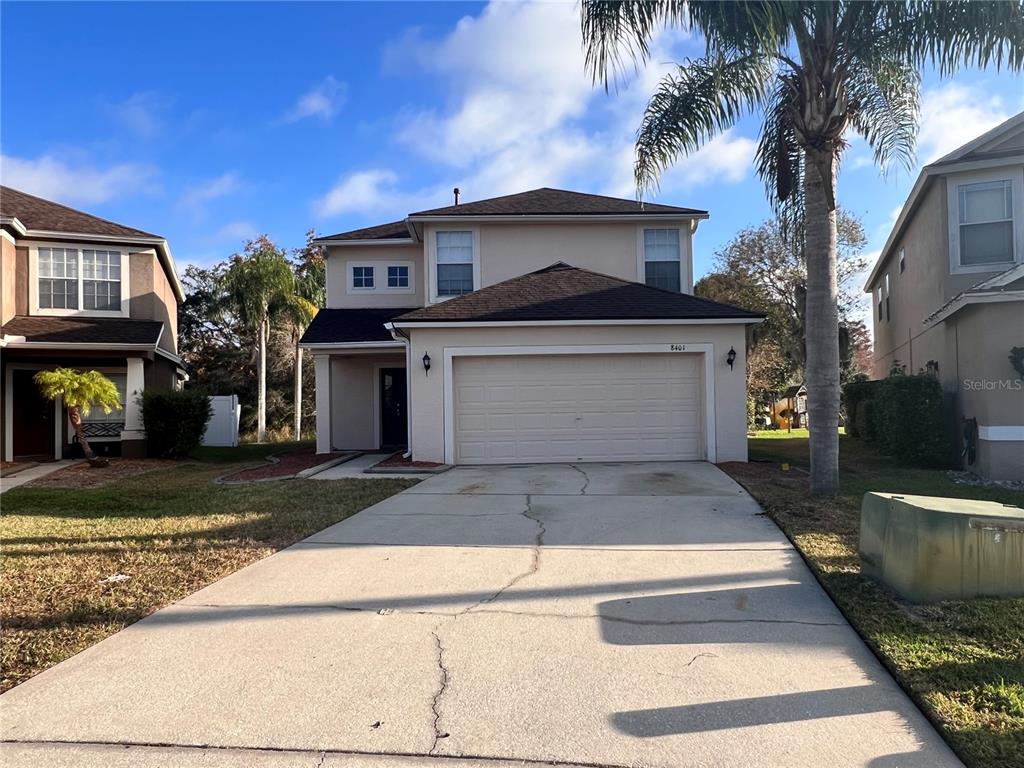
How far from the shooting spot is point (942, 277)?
1321cm

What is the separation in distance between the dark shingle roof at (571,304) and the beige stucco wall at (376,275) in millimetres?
4393

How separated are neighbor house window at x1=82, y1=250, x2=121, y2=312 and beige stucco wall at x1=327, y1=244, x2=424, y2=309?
17.7 feet

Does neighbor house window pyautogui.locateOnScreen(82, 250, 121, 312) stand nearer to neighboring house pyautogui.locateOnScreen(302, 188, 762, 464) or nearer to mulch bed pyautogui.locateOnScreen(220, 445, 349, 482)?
mulch bed pyautogui.locateOnScreen(220, 445, 349, 482)

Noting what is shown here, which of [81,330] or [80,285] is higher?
[80,285]

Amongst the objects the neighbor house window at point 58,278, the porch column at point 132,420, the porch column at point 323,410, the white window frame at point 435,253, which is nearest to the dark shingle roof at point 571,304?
the white window frame at point 435,253

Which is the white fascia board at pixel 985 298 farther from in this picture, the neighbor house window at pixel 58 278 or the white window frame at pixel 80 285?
the neighbor house window at pixel 58 278

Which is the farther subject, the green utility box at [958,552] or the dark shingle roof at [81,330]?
the dark shingle roof at [81,330]

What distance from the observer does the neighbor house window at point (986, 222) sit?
12.5 metres

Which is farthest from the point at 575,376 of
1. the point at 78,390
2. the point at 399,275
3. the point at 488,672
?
the point at 78,390

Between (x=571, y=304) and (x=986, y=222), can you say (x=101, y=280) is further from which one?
(x=986, y=222)

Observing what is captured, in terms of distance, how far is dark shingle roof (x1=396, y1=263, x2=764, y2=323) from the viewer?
507 inches

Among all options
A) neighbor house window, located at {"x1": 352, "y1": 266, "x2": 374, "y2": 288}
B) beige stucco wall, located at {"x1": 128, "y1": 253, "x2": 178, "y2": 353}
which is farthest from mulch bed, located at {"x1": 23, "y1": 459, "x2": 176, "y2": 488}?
neighbor house window, located at {"x1": 352, "y1": 266, "x2": 374, "y2": 288}

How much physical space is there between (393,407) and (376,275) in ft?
12.2

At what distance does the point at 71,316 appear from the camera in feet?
55.0
